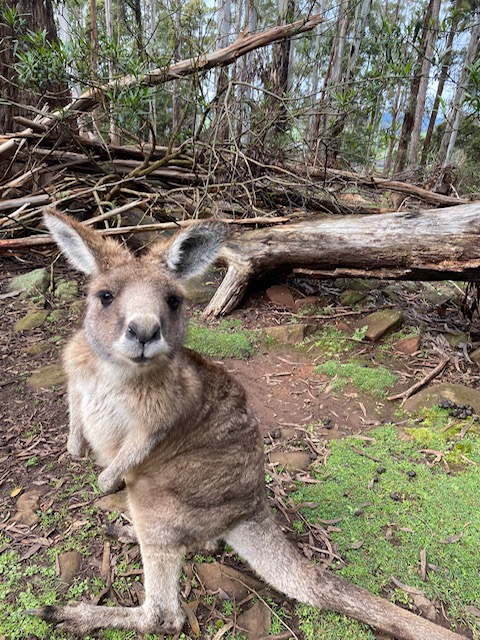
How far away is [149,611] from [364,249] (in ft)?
14.0

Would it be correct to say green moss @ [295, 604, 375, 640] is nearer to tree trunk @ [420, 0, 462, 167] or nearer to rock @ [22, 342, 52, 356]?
rock @ [22, 342, 52, 356]

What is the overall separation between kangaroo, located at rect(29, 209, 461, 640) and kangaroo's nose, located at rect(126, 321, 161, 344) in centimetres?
7

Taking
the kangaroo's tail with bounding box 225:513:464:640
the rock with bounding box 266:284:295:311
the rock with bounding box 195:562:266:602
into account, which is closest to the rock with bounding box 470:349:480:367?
the rock with bounding box 266:284:295:311

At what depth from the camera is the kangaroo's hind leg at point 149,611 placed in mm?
2123

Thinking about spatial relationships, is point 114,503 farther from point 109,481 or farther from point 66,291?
point 66,291

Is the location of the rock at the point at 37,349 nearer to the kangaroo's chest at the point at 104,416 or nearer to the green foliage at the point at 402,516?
the kangaroo's chest at the point at 104,416

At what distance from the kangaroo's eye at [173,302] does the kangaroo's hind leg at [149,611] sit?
1.23 metres

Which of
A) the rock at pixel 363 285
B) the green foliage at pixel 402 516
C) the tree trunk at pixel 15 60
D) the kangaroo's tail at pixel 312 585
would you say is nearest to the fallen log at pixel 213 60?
the tree trunk at pixel 15 60

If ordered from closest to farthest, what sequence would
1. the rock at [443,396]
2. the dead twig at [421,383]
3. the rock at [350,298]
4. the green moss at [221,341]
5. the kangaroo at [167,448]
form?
1. the kangaroo at [167,448]
2. the rock at [443,396]
3. the dead twig at [421,383]
4. the green moss at [221,341]
5. the rock at [350,298]

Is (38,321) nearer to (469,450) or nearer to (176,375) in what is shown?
(176,375)

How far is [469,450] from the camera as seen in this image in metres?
3.48

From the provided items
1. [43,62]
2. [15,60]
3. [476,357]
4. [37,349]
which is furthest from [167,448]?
[15,60]

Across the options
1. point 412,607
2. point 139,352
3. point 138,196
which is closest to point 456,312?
point 412,607

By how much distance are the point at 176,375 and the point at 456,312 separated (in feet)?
15.7
